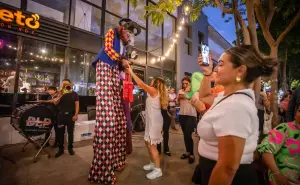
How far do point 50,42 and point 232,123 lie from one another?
24.0ft

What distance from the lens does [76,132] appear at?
607cm

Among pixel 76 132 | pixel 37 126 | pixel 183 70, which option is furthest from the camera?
pixel 183 70

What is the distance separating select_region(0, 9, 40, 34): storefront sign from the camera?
5354 millimetres

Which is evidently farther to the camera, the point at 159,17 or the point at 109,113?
the point at 159,17

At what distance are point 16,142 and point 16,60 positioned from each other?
274 cm

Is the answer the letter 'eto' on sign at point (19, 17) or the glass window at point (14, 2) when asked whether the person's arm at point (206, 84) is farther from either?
the glass window at point (14, 2)

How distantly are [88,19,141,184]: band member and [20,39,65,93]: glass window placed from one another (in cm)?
480

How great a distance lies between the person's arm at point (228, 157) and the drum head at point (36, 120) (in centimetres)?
429

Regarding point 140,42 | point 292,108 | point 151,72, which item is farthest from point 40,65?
point 292,108

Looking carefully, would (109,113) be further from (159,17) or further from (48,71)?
(48,71)

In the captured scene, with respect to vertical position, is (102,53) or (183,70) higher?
(183,70)

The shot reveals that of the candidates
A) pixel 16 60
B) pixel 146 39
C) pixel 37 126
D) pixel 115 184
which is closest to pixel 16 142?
pixel 37 126

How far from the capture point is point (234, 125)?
38.8 inches

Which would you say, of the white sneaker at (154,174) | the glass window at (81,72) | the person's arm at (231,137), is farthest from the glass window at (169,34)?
the person's arm at (231,137)
